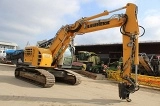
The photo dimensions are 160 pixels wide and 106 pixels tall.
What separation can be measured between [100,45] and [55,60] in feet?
77.8

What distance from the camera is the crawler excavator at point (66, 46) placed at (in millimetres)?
10555

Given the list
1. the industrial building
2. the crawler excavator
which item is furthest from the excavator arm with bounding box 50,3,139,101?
the industrial building

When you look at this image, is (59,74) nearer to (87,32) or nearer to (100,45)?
(87,32)

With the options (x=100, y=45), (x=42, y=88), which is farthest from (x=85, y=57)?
(x=42, y=88)

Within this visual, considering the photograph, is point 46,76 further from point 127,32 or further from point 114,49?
point 114,49

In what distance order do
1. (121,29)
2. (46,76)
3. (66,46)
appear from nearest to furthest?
(121,29)
(46,76)
(66,46)

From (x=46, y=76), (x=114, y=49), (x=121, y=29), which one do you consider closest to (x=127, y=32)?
(x=121, y=29)

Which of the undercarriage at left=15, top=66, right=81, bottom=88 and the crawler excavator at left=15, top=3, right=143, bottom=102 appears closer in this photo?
the crawler excavator at left=15, top=3, right=143, bottom=102

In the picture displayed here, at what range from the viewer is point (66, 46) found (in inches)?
600

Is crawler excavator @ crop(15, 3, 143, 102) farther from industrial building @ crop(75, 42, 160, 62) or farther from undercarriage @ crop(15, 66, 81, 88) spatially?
industrial building @ crop(75, 42, 160, 62)

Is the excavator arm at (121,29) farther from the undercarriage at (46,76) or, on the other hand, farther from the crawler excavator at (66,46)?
the undercarriage at (46,76)

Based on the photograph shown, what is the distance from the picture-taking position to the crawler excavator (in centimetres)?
1055

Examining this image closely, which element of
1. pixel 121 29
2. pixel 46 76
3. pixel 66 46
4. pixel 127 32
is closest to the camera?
pixel 127 32

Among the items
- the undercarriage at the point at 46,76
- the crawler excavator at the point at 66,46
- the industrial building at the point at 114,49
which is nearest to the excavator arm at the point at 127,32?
the crawler excavator at the point at 66,46
